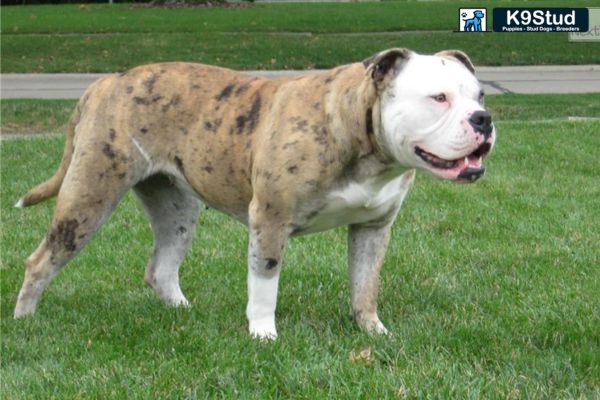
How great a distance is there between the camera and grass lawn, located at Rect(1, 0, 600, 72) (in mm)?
20531

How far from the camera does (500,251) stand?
7.00m

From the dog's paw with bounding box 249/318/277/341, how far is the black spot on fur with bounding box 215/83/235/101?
1.19 meters

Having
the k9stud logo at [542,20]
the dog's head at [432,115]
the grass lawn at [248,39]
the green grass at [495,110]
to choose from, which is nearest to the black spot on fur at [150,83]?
the dog's head at [432,115]

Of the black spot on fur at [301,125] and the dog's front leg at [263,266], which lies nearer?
the black spot on fur at [301,125]

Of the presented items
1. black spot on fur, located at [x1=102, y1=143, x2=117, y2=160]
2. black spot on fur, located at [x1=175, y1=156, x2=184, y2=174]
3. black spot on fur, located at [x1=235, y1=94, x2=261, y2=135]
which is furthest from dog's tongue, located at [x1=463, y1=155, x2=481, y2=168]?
black spot on fur, located at [x1=102, y1=143, x2=117, y2=160]

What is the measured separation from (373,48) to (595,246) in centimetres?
1456

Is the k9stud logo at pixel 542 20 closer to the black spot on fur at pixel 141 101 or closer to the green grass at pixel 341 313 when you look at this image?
the green grass at pixel 341 313

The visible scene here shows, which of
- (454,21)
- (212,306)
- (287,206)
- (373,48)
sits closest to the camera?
(287,206)

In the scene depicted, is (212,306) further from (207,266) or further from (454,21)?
(454,21)

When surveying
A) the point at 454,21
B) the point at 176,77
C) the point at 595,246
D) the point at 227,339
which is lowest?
the point at 454,21

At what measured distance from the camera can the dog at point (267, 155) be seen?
452 cm

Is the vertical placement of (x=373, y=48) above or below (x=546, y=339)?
below

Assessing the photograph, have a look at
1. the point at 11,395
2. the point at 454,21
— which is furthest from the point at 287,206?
the point at 454,21

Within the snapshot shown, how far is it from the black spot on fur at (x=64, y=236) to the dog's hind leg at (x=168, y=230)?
19.5 inches
